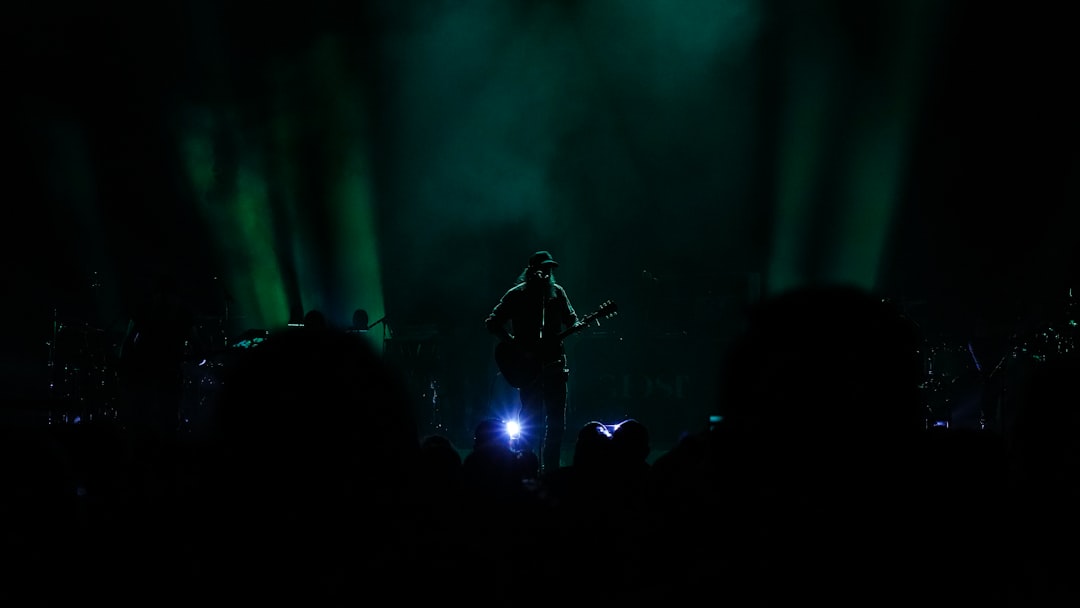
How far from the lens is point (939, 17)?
9.56 meters

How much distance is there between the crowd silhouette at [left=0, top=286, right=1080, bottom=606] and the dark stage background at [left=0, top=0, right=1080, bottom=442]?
7.99m

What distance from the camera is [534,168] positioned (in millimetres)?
12625

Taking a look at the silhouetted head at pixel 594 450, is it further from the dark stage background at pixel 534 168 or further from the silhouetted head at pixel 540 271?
the dark stage background at pixel 534 168

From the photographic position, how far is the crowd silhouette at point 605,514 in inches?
57.1

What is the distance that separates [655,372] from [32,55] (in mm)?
9921

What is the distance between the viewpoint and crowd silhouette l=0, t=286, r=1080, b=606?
1451mm

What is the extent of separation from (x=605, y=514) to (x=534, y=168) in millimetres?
11229

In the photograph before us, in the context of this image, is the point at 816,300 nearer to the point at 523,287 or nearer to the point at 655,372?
the point at 523,287

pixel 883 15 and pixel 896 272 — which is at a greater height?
pixel 883 15

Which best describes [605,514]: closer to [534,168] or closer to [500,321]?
[500,321]

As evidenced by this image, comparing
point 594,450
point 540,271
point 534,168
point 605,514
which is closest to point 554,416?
point 540,271

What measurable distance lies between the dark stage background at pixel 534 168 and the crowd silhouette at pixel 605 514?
7.99 metres

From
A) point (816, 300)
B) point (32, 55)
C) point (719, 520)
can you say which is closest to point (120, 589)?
point (719, 520)

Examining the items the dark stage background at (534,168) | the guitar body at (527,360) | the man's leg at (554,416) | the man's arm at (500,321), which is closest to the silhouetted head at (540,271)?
the man's arm at (500,321)
